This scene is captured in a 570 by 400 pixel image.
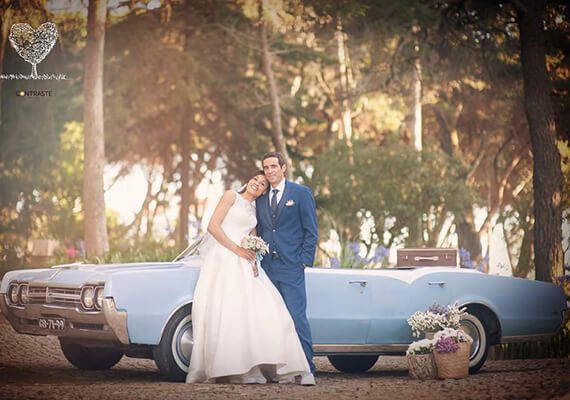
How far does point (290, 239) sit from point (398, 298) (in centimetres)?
138

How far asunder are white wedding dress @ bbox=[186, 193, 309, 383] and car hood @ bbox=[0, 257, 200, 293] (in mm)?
359

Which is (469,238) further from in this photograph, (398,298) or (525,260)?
(398,298)

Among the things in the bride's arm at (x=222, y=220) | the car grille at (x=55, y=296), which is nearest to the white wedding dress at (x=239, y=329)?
the bride's arm at (x=222, y=220)

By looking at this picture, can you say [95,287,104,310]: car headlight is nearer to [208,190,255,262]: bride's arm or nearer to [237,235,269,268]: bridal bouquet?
[208,190,255,262]: bride's arm

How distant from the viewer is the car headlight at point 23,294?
341 inches

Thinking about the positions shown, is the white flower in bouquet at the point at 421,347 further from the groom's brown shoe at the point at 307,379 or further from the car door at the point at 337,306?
the groom's brown shoe at the point at 307,379

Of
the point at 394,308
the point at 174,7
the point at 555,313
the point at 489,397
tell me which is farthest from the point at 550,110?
the point at 174,7

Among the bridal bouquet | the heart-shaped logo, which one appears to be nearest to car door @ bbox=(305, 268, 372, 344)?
the bridal bouquet

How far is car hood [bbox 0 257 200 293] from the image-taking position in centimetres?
810

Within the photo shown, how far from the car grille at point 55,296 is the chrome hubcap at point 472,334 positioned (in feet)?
12.1

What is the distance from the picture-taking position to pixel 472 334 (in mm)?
9484

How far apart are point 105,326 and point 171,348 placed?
0.58m

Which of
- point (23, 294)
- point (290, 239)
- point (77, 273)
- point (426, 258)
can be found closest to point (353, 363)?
point (426, 258)

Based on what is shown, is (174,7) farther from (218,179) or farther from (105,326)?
(105,326)
